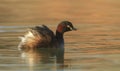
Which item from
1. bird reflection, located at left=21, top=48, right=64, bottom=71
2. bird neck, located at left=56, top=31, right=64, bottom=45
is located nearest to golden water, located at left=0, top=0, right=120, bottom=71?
bird reflection, located at left=21, top=48, right=64, bottom=71

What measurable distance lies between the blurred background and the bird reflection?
5.87 m

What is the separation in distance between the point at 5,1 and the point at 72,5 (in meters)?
4.17

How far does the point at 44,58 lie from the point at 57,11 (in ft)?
44.1

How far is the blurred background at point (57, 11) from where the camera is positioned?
81.6ft

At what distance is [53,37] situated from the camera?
18.5 m

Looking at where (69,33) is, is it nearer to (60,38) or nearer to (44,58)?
(60,38)

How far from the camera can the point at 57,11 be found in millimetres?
29625

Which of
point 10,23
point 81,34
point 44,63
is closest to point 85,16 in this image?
point 10,23

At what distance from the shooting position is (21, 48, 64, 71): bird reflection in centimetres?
1489

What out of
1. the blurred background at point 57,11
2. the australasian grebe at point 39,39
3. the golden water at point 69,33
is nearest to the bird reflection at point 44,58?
the golden water at point 69,33

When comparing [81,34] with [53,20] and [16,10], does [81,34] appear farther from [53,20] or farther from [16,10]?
[16,10]

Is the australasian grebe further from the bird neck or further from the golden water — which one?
the golden water

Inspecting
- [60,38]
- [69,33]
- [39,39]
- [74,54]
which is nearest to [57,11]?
[69,33]

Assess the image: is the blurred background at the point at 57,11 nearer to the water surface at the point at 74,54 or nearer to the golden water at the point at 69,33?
the golden water at the point at 69,33
